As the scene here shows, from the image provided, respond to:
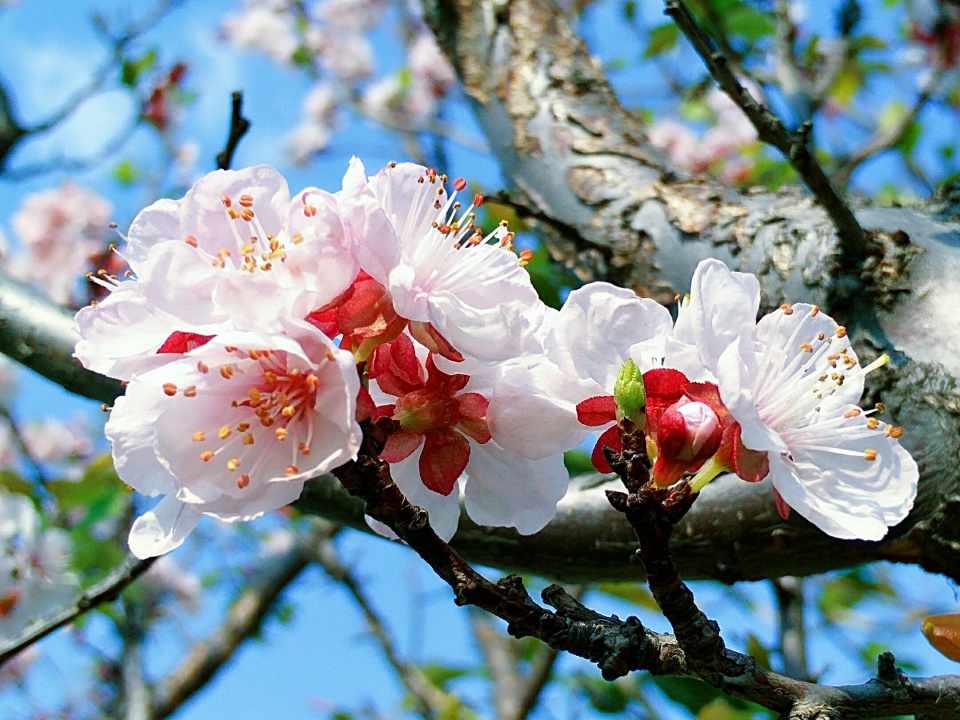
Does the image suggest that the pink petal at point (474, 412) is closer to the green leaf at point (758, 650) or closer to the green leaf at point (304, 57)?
the green leaf at point (758, 650)

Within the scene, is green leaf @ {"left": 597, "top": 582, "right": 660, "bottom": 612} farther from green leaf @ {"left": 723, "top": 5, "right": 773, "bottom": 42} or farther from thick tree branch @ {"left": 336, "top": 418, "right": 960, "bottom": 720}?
green leaf @ {"left": 723, "top": 5, "right": 773, "bottom": 42}

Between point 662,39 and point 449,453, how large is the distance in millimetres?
2369

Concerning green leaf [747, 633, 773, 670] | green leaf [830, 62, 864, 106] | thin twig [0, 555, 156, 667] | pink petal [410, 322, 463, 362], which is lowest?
thin twig [0, 555, 156, 667]

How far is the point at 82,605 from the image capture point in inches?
54.3

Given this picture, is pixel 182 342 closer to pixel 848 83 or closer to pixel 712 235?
pixel 712 235

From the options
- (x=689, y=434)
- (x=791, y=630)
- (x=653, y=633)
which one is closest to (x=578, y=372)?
(x=689, y=434)

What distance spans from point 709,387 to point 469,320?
0.72ft

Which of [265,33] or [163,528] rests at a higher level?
[265,33]

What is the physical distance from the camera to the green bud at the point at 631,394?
2.40 ft

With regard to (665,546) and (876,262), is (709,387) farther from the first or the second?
(876,262)

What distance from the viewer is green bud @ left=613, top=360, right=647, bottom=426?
73 centimetres

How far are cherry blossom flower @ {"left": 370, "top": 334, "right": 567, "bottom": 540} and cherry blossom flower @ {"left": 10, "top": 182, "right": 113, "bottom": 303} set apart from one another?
15.7 feet

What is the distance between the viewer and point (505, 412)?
0.81 m

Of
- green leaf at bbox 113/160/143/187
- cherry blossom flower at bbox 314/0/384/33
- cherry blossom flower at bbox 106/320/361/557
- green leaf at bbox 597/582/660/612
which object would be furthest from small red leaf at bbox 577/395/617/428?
cherry blossom flower at bbox 314/0/384/33
